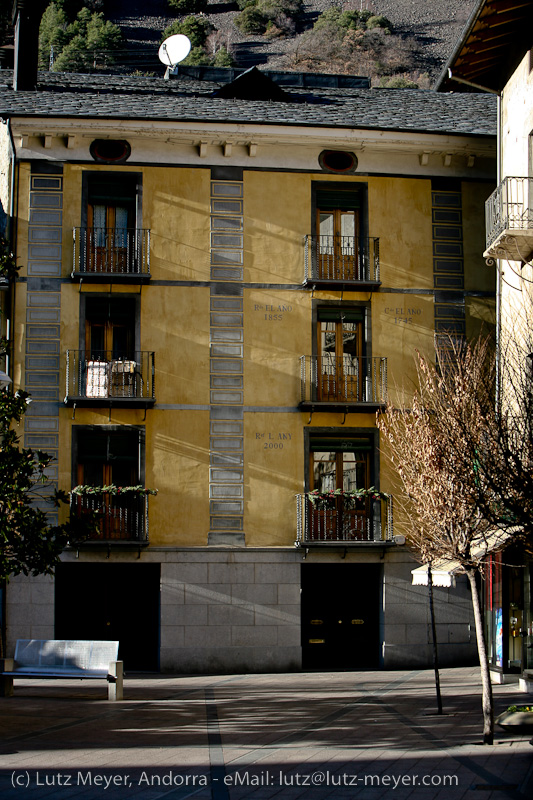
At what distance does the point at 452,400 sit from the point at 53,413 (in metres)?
11.5

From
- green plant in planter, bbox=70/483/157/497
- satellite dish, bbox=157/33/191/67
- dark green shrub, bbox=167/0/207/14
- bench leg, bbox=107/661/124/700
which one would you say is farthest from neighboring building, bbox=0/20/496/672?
dark green shrub, bbox=167/0/207/14

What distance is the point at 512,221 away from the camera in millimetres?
20188

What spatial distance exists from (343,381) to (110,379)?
5.65 m

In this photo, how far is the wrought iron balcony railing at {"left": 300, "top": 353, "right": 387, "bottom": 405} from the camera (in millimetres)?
26078

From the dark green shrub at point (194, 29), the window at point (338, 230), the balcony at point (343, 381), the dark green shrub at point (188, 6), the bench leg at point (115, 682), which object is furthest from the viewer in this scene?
the dark green shrub at point (188, 6)

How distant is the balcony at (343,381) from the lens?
1024 inches

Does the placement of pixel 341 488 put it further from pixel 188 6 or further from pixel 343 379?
pixel 188 6

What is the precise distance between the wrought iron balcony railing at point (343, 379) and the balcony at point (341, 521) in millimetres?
2391

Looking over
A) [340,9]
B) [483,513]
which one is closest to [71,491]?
[483,513]

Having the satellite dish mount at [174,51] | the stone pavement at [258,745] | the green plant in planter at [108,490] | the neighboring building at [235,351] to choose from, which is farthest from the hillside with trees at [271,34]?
the stone pavement at [258,745]

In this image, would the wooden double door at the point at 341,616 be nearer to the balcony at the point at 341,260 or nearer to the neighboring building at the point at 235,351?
the neighboring building at the point at 235,351

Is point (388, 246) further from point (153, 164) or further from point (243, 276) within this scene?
point (153, 164)

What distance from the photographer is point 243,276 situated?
1036 inches

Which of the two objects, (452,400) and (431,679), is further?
(431,679)
